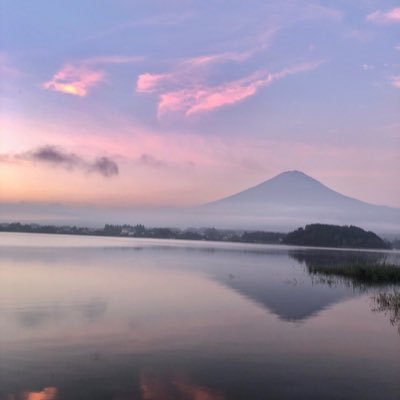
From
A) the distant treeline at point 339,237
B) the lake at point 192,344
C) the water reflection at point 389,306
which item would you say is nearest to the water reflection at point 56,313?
the lake at point 192,344

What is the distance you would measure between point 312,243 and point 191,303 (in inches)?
4128

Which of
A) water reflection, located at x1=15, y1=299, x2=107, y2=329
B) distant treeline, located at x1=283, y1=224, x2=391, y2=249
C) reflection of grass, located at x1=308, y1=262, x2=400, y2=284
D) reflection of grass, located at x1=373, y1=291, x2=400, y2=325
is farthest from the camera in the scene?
distant treeline, located at x1=283, y1=224, x2=391, y2=249

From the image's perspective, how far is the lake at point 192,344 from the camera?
9070 mm

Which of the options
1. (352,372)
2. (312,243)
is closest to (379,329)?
(352,372)

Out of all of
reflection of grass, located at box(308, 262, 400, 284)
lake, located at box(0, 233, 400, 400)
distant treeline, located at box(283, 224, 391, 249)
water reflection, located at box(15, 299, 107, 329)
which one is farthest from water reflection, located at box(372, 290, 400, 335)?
distant treeline, located at box(283, 224, 391, 249)

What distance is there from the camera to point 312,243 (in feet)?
396

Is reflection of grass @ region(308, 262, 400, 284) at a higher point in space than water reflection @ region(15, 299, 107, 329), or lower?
higher

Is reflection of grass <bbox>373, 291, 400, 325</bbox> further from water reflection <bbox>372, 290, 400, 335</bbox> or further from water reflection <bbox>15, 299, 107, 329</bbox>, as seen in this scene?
water reflection <bbox>15, 299, 107, 329</bbox>

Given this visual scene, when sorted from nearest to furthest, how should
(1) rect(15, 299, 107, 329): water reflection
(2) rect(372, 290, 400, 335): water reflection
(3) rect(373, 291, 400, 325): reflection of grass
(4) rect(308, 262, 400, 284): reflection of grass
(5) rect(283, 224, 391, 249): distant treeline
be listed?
(1) rect(15, 299, 107, 329): water reflection, (2) rect(372, 290, 400, 335): water reflection, (3) rect(373, 291, 400, 325): reflection of grass, (4) rect(308, 262, 400, 284): reflection of grass, (5) rect(283, 224, 391, 249): distant treeline

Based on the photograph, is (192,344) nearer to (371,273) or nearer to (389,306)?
(389,306)

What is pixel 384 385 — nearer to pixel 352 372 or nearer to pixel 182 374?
pixel 352 372

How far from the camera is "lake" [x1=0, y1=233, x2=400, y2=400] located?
29.8 ft

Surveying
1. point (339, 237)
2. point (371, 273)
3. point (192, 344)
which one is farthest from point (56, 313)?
point (339, 237)

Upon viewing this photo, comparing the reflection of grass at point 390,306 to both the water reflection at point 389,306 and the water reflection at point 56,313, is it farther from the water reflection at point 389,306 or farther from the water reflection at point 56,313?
the water reflection at point 56,313
